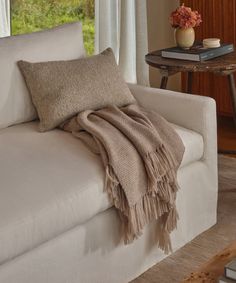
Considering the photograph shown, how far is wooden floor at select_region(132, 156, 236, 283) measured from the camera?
8.30 feet

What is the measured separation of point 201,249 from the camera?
8.89 feet

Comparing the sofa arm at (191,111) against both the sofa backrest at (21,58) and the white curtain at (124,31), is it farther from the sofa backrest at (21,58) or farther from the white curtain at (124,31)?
the white curtain at (124,31)

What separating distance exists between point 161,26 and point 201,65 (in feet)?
5.59

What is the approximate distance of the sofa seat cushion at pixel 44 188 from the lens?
2039mm

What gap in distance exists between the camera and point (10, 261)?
204cm

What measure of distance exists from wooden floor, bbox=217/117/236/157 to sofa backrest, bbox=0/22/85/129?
1.30m

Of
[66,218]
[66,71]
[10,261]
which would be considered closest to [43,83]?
[66,71]

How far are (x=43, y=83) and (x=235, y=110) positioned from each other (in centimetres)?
111

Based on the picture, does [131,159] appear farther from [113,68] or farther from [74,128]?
[113,68]

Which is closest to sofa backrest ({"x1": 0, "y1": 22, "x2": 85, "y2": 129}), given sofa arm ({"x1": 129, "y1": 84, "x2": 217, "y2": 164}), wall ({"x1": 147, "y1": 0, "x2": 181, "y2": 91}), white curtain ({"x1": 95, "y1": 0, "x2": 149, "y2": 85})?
sofa arm ({"x1": 129, "y1": 84, "x2": 217, "y2": 164})

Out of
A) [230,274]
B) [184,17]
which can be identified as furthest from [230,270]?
[184,17]

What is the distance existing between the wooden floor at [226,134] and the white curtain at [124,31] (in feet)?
2.38

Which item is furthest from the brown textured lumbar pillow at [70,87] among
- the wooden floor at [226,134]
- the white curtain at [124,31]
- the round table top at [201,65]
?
the white curtain at [124,31]

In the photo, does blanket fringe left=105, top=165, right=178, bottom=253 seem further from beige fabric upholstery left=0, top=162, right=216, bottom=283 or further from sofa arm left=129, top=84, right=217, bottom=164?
sofa arm left=129, top=84, right=217, bottom=164
